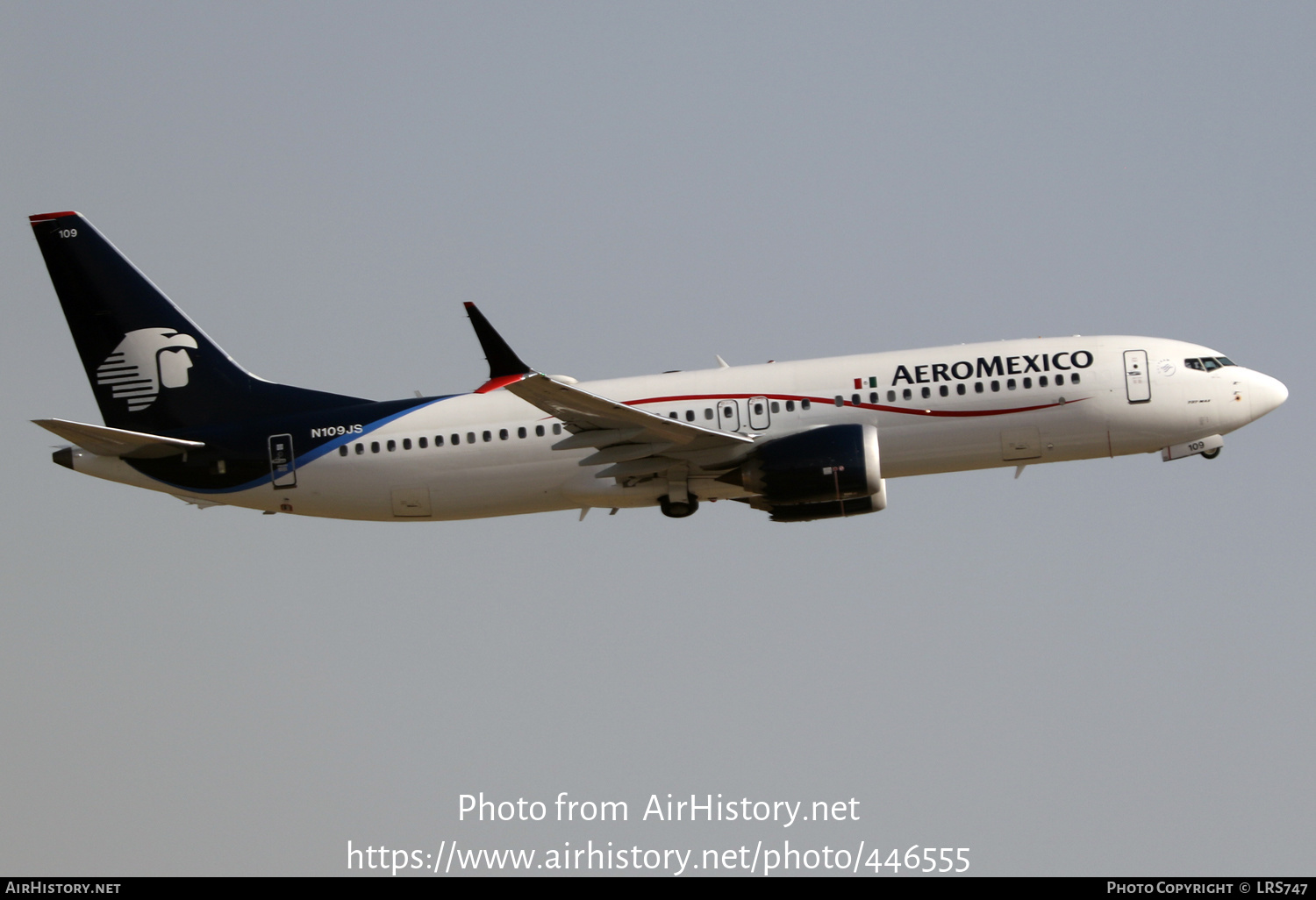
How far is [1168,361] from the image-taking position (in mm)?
42438

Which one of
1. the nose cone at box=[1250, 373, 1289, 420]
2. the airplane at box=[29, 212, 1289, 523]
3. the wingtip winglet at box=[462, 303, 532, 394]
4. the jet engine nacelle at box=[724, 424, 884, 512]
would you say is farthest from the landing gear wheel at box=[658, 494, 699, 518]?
the nose cone at box=[1250, 373, 1289, 420]

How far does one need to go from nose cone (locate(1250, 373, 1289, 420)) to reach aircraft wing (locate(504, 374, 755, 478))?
14791 millimetres

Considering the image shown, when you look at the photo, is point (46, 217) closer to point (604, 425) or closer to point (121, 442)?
point (121, 442)

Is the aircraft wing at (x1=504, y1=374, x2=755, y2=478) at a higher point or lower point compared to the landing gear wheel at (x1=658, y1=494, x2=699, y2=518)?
higher

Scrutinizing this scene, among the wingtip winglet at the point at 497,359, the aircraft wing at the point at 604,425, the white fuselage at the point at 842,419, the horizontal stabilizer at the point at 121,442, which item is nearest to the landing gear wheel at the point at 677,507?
the white fuselage at the point at 842,419

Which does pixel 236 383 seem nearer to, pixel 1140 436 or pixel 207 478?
pixel 207 478

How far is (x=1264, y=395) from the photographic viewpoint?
1681 inches

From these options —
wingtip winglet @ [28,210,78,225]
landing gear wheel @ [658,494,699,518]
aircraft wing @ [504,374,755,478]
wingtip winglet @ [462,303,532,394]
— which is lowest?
landing gear wheel @ [658,494,699,518]

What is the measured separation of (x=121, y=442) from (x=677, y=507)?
53.3 ft

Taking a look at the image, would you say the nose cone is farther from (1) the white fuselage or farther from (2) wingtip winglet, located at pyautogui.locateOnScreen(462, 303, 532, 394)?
(2) wingtip winglet, located at pyautogui.locateOnScreen(462, 303, 532, 394)

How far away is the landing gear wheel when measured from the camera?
140ft

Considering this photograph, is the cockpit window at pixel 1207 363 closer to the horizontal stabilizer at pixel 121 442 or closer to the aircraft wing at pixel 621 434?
the aircraft wing at pixel 621 434

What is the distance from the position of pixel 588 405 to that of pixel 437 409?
6.44 meters

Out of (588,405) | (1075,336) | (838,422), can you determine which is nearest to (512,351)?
(588,405)
